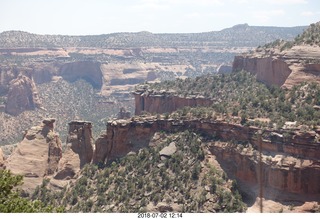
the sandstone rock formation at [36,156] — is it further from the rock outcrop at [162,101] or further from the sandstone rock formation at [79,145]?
the rock outcrop at [162,101]

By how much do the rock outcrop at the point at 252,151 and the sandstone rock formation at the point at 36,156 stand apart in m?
6.21

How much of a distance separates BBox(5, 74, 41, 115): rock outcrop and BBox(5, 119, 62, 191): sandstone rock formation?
3590 inches

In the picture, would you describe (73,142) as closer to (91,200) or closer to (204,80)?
(91,200)

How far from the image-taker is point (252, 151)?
212 ft

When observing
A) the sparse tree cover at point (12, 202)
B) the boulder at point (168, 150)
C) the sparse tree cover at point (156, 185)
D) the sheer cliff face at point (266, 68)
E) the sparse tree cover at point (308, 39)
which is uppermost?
the sparse tree cover at point (308, 39)

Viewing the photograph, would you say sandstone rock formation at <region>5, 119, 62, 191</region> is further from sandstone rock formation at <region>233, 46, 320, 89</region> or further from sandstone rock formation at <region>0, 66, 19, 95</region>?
sandstone rock formation at <region>0, 66, 19, 95</region>

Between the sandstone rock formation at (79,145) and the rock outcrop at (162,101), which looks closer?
the sandstone rock formation at (79,145)

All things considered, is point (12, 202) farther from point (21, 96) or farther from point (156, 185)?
point (21, 96)

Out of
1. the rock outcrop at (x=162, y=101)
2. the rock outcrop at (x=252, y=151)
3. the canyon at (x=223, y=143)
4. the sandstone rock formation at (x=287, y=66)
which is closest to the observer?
the rock outcrop at (x=252, y=151)

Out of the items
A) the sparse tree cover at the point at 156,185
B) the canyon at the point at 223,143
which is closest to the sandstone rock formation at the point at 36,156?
the canyon at the point at 223,143

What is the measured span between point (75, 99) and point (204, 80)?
90797mm

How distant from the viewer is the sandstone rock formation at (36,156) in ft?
249

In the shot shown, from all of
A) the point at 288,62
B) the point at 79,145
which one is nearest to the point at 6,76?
→ the point at 79,145

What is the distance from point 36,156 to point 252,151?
28520 millimetres
